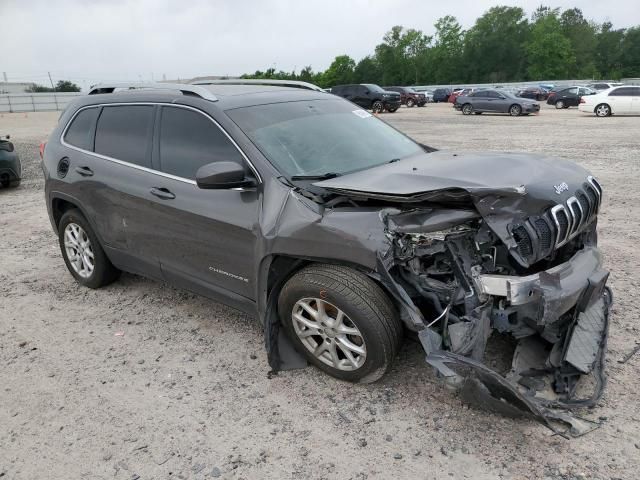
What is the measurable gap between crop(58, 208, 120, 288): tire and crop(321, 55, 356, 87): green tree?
101 metres

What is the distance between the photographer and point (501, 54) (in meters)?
96.2

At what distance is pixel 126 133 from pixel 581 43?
10972 cm

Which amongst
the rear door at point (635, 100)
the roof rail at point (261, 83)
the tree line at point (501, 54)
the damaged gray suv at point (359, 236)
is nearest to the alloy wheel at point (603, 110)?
the rear door at point (635, 100)

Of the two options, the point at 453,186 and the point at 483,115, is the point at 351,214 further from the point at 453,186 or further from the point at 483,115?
the point at 483,115

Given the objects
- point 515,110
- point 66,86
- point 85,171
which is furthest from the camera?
point 66,86

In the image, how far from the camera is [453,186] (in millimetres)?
2816

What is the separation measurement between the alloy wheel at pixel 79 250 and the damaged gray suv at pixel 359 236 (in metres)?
0.62

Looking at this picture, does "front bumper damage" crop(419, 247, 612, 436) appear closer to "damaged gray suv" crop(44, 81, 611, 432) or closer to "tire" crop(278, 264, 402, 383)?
"damaged gray suv" crop(44, 81, 611, 432)

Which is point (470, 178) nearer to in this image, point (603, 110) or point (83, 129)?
point (83, 129)

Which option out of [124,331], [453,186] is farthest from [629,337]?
[124,331]

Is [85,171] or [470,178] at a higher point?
[470,178]

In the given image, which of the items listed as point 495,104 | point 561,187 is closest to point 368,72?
point 495,104

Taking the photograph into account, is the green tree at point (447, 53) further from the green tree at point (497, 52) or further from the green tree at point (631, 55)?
the green tree at point (631, 55)

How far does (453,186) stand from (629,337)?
6.57ft
